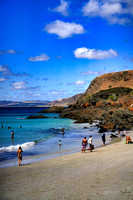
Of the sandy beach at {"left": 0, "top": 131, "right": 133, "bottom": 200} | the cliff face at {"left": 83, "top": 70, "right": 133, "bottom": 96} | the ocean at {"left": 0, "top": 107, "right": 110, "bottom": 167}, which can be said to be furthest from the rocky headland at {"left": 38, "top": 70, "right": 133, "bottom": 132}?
the sandy beach at {"left": 0, "top": 131, "right": 133, "bottom": 200}

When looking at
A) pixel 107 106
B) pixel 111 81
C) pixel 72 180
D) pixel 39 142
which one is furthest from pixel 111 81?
pixel 72 180

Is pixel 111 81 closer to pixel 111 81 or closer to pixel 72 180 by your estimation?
pixel 111 81

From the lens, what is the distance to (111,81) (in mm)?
148500

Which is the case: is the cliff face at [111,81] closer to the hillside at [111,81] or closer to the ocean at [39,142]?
the hillside at [111,81]

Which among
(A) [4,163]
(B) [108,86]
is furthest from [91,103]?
(A) [4,163]

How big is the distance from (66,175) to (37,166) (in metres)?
3.53

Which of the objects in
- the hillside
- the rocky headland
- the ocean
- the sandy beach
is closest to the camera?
the sandy beach

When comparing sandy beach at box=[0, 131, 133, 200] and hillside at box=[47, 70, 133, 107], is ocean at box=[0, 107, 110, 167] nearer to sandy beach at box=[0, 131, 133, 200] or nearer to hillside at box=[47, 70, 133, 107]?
sandy beach at box=[0, 131, 133, 200]

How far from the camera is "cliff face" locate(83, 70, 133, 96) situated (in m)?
141

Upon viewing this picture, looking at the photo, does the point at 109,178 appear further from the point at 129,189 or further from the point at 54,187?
the point at 54,187

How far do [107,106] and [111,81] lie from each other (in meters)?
71.9

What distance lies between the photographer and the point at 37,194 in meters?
9.20

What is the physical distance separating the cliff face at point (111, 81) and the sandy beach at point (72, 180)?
126 metres

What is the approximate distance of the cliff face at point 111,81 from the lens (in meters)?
141
